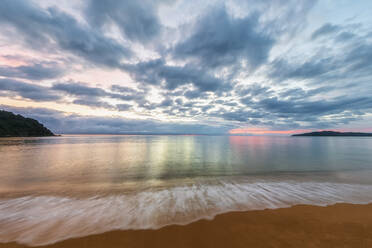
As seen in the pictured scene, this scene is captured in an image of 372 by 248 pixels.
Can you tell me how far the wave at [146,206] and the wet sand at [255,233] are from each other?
43 centimetres

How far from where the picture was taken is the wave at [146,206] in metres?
4.66

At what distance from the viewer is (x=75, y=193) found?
8.18 meters

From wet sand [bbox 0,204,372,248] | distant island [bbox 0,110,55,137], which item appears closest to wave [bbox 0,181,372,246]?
wet sand [bbox 0,204,372,248]

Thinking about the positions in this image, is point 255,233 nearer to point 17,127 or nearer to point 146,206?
point 146,206

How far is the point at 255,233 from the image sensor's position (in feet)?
14.1

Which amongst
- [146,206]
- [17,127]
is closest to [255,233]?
[146,206]

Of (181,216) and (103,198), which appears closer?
(181,216)

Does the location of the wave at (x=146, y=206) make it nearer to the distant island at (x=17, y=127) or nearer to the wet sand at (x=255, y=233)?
the wet sand at (x=255, y=233)

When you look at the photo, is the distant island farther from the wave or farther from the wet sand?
the wet sand

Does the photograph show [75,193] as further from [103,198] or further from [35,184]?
[35,184]

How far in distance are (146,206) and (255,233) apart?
4505 mm

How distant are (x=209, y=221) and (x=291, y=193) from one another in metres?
6.01

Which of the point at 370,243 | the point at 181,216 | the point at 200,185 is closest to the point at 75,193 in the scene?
the point at 181,216

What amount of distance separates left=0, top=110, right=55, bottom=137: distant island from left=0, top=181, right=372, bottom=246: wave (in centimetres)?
14395
